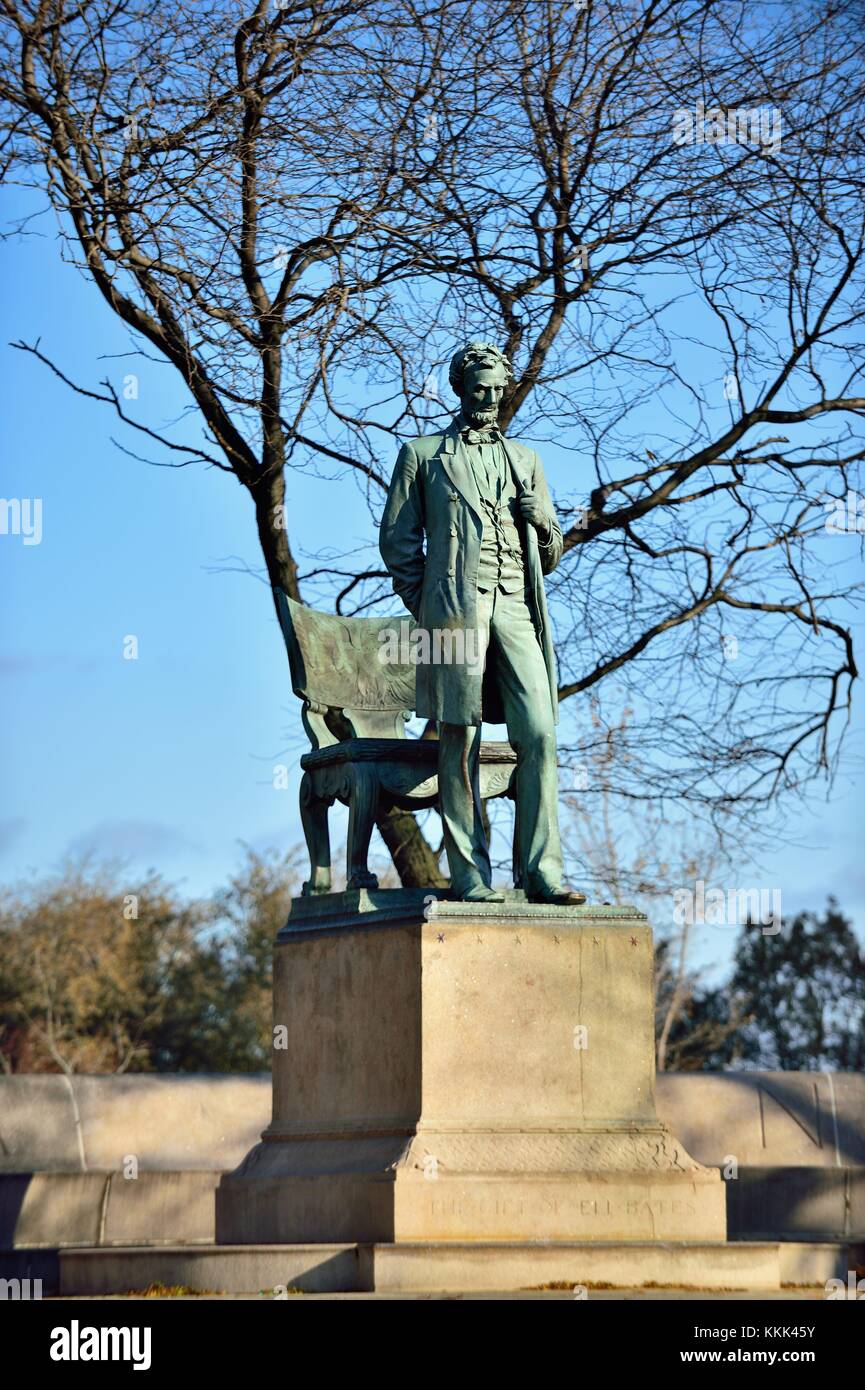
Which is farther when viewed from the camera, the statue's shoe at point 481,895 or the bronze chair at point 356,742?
the bronze chair at point 356,742

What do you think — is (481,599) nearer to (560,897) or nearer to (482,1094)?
(560,897)

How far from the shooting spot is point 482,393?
977cm

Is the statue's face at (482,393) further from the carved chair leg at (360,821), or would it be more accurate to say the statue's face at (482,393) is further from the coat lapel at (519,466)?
the carved chair leg at (360,821)

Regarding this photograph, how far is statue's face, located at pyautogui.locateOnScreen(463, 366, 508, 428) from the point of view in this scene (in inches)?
384

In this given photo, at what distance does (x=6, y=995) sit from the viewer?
48.1 meters

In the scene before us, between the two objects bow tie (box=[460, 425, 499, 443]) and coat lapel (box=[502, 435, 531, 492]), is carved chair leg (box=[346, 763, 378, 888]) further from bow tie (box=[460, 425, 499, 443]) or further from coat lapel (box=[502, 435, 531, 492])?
bow tie (box=[460, 425, 499, 443])

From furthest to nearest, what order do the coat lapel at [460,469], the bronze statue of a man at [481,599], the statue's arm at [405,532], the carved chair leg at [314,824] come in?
1. the carved chair leg at [314,824]
2. the statue's arm at [405,532]
3. the coat lapel at [460,469]
4. the bronze statue of a man at [481,599]

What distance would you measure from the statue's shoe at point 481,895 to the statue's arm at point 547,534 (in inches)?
61.9

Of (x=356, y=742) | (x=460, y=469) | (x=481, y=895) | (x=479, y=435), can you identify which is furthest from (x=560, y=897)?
(x=479, y=435)

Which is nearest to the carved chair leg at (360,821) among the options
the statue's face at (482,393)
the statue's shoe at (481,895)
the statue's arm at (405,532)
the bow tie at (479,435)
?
the statue's shoe at (481,895)

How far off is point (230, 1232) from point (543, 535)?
11.5 feet

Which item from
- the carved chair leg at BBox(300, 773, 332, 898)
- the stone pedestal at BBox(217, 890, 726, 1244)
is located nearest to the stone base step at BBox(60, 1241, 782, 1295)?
the stone pedestal at BBox(217, 890, 726, 1244)

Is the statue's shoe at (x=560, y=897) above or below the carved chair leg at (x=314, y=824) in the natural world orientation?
below

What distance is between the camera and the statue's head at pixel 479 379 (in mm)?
9750
